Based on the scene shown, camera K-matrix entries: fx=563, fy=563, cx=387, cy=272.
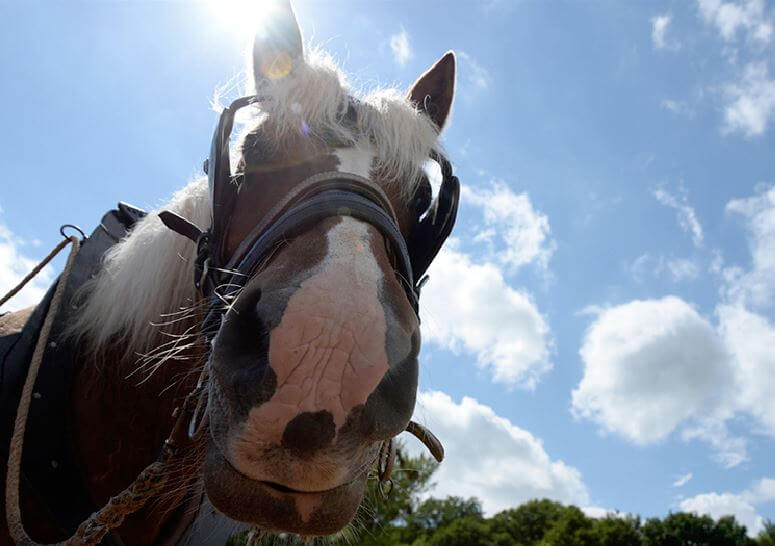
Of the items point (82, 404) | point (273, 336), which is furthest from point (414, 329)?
point (82, 404)

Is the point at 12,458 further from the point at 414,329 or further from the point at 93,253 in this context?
the point at 414,329

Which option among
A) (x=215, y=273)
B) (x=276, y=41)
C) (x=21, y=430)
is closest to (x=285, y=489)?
(x=215, y=273)

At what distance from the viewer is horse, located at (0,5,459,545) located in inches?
58.2

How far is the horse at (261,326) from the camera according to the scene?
4.85ft

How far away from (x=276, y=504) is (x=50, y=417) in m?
1.36

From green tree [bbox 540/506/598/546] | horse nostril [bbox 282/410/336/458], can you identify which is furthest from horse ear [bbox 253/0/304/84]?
green tree [bbox 540/506/598/546]

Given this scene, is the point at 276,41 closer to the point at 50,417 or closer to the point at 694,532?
the point at 50,417

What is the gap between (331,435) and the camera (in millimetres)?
1432

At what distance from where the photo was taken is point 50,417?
7.57ft

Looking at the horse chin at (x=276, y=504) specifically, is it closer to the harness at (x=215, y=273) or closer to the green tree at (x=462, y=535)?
the harness at (x=215, y=273)

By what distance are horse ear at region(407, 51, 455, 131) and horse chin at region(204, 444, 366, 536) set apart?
2413mm

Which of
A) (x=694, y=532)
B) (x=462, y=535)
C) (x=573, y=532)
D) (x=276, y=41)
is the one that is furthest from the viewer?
(x=462, y=535)

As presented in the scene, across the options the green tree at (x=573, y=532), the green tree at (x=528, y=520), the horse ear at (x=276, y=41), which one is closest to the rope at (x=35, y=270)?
the horse ear at (x=276, y=41)

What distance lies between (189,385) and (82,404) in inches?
20.5
